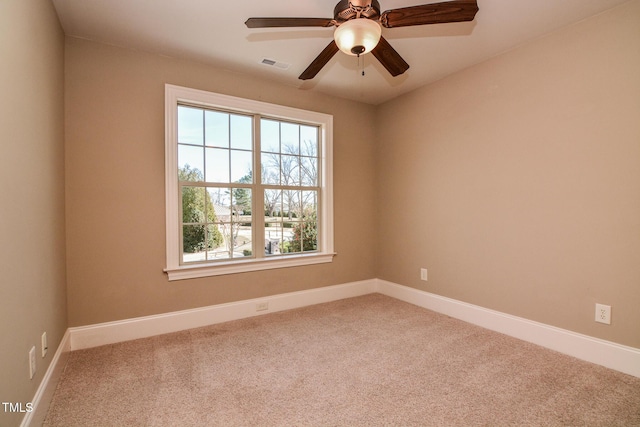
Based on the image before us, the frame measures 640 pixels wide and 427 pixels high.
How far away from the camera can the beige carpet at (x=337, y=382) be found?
1.68 m

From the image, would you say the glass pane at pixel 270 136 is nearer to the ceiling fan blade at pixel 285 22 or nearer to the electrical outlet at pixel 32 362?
the ceiling fan blade at pixel 285 22

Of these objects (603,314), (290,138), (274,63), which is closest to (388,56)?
(274,63)

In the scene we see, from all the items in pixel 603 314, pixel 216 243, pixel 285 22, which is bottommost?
pixel 603 314

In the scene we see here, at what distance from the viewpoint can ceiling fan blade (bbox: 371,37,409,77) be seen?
1.94 metres

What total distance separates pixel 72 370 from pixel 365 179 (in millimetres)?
3518

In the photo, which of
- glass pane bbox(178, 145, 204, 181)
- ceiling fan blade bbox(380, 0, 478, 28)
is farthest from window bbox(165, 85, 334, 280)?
ceiling fan blade bbox(380, 0, 478, 28)

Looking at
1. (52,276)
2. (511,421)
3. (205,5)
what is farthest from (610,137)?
(52,276)

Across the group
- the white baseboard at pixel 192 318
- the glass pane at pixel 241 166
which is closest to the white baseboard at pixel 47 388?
the white baseboard at pixel 192 318

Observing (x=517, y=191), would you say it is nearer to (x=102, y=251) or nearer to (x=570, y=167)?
(x=570, y=167)

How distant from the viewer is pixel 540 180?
258 cm

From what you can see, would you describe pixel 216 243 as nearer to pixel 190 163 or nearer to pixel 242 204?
pixel 242 204

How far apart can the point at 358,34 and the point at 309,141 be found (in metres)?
2.13

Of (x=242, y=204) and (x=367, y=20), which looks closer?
(x=367, y=20)

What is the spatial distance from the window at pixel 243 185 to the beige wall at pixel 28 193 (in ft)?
2.81
